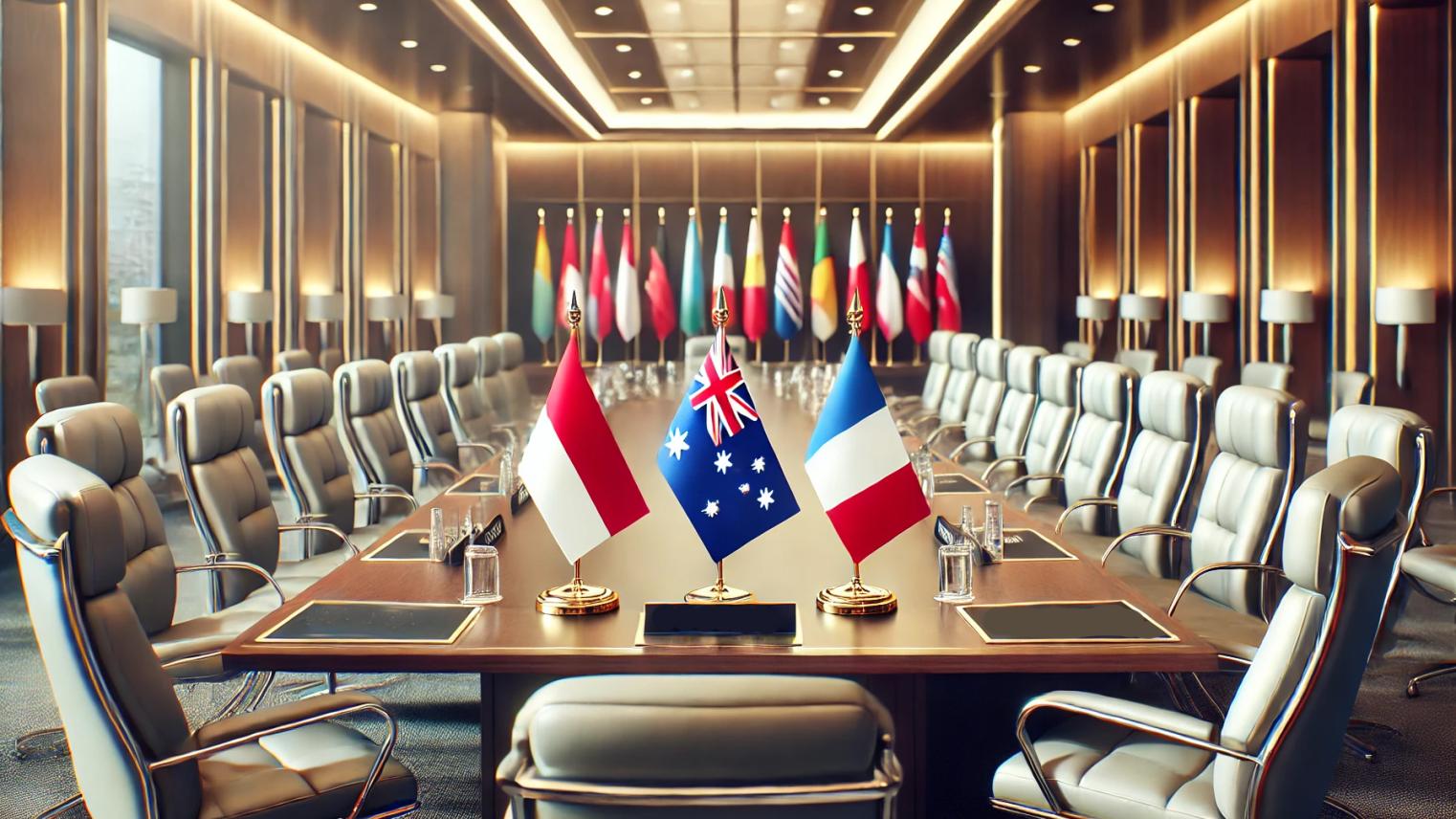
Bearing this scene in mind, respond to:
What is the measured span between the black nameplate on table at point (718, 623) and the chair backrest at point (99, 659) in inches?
30.8

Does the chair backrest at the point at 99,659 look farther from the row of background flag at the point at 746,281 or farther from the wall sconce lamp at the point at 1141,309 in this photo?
the row of background flag at the point at 746,281

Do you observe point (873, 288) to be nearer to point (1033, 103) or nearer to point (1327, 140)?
→ point (1033, 103)

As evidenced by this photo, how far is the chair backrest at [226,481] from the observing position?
135 inches

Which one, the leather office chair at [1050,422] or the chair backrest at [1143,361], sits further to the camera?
the chair backrest at [1143,361]

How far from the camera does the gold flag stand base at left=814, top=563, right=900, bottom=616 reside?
7.70 feet

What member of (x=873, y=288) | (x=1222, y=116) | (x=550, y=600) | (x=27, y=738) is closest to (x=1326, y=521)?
(x=550, y=600)

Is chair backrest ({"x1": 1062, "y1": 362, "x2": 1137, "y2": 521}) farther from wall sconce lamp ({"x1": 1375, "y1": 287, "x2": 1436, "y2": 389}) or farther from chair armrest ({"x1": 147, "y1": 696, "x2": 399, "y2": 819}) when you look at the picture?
chair armrest ({"x1": 147, "y1": 696, "x2": 399, "y2": 819})

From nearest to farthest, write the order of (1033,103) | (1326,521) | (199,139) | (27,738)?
(1326,521) → (27,738) → (199,139) → (1033,103)

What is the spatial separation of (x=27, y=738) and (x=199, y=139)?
17.4 feet

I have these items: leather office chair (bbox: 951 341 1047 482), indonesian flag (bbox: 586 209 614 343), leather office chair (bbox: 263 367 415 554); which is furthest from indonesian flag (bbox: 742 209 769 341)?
leather office chair (bbox: 263 367 415 554)

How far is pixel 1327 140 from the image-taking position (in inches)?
320

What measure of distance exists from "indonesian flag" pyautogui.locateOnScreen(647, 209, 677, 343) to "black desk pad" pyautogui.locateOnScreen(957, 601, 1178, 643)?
423 inches

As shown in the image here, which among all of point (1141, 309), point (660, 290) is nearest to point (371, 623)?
point (1141, 309)

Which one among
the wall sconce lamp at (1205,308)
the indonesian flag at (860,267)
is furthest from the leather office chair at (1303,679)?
the indonesian flag at (860,267)
